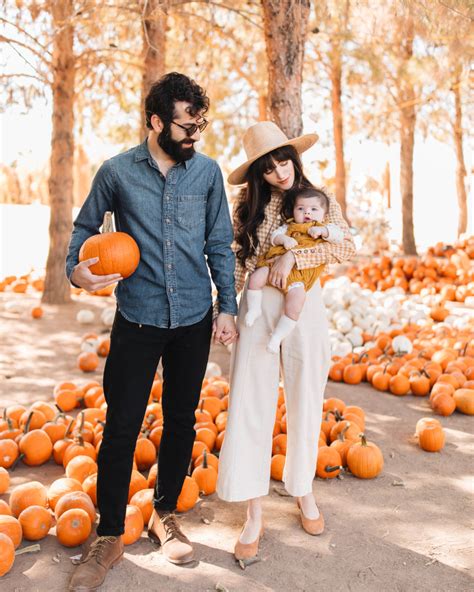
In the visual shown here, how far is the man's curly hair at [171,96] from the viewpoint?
91.0 inches

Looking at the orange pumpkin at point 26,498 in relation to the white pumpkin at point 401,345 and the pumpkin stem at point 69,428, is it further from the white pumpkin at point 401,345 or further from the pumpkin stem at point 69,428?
the white pumpkin at point 401,345

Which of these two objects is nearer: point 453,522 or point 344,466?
point 453,522

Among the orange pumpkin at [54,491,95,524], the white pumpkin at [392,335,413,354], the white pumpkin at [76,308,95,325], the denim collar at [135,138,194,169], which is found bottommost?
the orange pumpkin at [54,491,95,524]

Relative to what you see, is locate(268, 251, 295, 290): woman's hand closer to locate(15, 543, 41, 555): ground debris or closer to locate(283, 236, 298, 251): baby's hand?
locate(283, 236, 298, 251): baby's hand

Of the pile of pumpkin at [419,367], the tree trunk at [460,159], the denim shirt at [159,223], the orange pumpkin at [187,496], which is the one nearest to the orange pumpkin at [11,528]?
the orange pumpkin at [187,496]

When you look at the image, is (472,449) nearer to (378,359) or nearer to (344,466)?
(344,466)

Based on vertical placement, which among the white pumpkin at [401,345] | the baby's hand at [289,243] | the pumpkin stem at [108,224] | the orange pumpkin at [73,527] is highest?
the pumpkin stem at [108,224]

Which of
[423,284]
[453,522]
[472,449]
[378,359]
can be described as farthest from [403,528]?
[423,284]

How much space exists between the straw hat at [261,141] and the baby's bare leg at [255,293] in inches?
19.6

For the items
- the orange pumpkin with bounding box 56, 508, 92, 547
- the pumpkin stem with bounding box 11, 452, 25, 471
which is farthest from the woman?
the pumpkin stem with bounding box 11, 452, 25, 471

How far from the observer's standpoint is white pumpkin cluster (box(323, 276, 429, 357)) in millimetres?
6048

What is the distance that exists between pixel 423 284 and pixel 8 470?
660 centimetres

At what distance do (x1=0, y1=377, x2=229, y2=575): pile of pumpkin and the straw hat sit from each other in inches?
60.5

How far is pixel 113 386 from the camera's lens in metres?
2.49
